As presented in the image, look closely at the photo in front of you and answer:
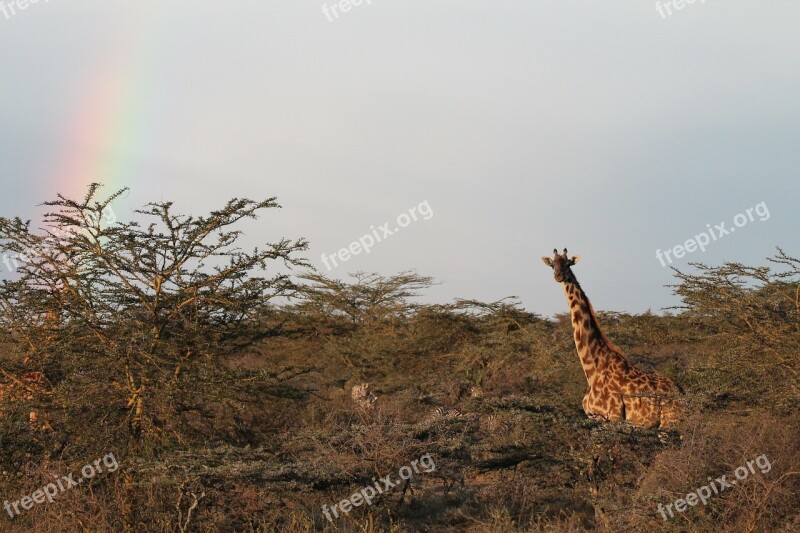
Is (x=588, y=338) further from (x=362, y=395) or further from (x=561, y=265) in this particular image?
(x=362, y=395)

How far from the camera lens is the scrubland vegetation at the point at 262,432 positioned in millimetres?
8164

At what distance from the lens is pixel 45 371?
10.3 meters

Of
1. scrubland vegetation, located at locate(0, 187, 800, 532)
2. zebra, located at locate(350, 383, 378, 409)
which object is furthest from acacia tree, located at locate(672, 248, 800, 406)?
zebra, located at locate(350, 383, 378, 409)

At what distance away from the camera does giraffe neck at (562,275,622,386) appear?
13148 millimetres

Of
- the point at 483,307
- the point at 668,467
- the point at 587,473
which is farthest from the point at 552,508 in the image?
the point at 483,307

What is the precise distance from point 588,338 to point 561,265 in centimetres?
112

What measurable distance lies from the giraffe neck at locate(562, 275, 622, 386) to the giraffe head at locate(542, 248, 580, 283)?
0.11 metres

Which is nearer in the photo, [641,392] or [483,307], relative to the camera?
[641,392]

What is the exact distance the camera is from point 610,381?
497 inches

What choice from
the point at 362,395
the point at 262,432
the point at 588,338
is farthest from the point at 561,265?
Result: the point at 362,395

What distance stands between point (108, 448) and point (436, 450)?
3.27 meters

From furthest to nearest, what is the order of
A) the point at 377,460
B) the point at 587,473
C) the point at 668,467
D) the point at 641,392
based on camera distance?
the point at 641,392, the point at 587,473, the point at 377,460, the point at 668,467

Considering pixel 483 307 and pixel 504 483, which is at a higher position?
pixel 483 307

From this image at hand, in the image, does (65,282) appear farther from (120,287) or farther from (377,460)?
(377,460)
